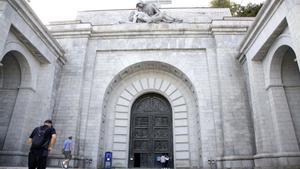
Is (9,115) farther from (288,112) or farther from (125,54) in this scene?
(288,112)

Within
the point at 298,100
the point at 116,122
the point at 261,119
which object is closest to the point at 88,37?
the point at 116,122

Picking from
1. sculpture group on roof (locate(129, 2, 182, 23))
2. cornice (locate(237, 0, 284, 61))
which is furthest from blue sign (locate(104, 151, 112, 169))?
cornice (locate(237, 0, 284, 61))

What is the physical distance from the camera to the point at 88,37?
1540 centimetres

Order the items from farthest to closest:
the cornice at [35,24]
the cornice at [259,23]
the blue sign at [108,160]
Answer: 1. the blue sign at [108,160]
2. the cornice at [35,24]
3. the cornice at [259,23]

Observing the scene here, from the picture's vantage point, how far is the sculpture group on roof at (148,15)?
16.2m

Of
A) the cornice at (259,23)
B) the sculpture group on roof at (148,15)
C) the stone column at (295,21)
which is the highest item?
the sculpture group on roof at (148,15)

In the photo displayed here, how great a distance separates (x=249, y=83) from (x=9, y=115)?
11730 mm

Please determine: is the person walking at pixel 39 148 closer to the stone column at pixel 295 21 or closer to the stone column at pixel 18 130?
the stone column at pixel 18 130

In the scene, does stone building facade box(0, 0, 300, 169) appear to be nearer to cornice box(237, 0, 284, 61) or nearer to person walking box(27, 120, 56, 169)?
→ cornice box(237, 0, 284, 61)

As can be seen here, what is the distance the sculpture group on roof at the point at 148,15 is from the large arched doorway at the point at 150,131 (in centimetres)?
480

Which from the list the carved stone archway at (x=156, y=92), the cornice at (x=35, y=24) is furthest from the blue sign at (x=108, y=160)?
the cornice at (x=35, y=24)

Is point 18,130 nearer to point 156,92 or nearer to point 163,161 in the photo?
point 163,161

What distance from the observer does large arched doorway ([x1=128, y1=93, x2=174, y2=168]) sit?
14445 millimetres

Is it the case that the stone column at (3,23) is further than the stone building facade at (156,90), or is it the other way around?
the stone building facade at (156,90)
